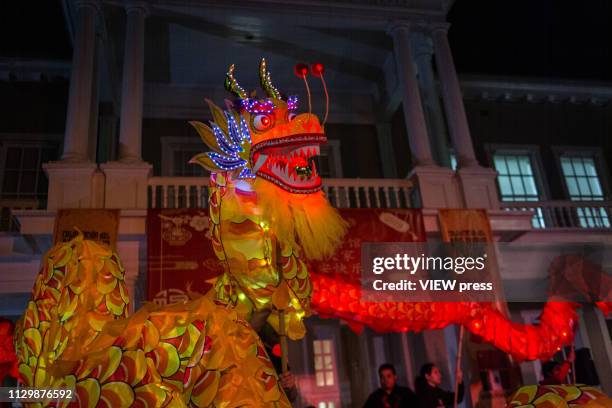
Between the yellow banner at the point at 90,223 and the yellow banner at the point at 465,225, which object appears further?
the yellow banner at the point at 465,225

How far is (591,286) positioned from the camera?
4.43 metres

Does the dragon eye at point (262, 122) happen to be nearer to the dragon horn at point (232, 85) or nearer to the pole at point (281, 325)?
the dragon horn at point (232, 85)

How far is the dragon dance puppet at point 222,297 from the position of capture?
1.31 metres

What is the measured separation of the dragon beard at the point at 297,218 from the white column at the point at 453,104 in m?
5.83

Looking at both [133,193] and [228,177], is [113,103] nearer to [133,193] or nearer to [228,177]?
[133,193]

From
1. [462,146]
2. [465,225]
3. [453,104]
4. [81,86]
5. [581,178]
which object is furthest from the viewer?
[581,178]

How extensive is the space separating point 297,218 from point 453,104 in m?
6.50

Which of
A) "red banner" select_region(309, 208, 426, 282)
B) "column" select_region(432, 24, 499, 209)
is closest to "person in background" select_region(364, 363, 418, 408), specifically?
"red banner" select_region(309, 208, 426, 282)

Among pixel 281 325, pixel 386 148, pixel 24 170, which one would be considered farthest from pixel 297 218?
pixel 386 148

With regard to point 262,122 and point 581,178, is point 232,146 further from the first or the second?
point 581,178

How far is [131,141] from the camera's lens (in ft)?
21.4

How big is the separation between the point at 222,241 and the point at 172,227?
4.00 metres

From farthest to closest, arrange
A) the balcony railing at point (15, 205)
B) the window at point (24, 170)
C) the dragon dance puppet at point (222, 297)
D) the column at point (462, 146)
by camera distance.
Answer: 1. the window at point (24, 170)
2. the balcony railing at point (15, 205)
3. the column at point (462, 146)
4. the dragon dance puppet at point (222, 297)

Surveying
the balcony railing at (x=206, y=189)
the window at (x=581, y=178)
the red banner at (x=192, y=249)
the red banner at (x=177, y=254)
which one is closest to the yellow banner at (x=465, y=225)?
the red banner at (x=192, y=249)
